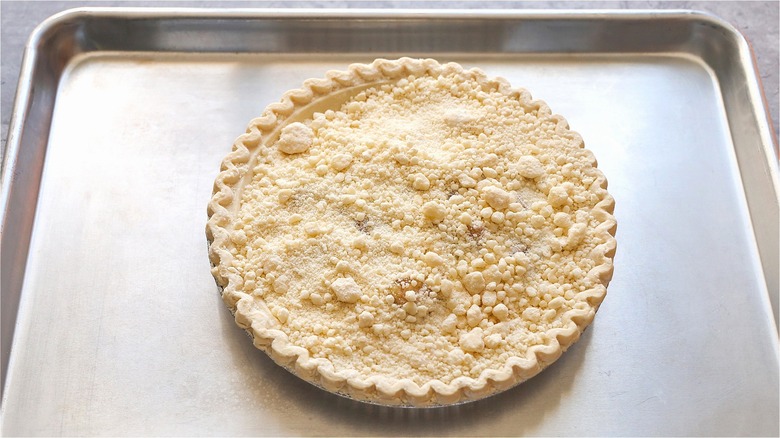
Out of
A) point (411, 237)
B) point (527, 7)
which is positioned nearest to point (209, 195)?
point (411, 237)

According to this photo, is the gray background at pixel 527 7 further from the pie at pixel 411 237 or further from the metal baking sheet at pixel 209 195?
the pie at pixel 411 237

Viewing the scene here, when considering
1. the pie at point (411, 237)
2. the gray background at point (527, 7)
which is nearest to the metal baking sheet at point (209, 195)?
the pie at point (411, 237)

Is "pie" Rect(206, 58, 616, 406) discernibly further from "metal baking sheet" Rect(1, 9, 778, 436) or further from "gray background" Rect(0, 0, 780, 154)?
"gray background" Rect(0, 0, 780, 154)

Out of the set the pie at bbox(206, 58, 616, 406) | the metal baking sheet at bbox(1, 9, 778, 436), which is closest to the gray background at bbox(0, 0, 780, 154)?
the metal baking sheet at bbox(1, 9, 778, 436)

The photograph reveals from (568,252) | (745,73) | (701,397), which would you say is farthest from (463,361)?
(745,73)

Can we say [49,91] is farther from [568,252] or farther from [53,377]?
[568,252]

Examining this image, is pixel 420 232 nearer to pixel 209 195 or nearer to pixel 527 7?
pixel 209 195
